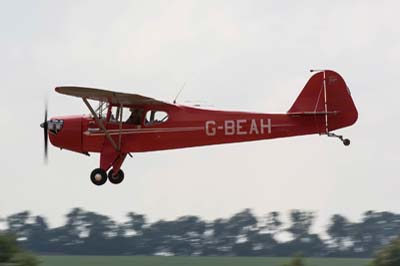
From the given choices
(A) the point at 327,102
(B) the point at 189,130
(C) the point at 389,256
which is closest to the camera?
(A) the point at 327,102

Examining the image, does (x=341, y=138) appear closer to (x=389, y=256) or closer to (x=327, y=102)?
(x=327, y=102)

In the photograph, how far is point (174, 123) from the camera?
97.1 feet

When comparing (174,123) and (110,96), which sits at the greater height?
(110,96)

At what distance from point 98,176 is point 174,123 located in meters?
2.26

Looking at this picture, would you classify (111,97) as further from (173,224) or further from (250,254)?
(173,224)

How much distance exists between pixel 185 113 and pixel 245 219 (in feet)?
271

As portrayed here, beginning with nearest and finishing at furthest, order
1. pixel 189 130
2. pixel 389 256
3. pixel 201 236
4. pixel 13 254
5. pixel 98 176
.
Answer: pixel 189 130
pixel 98 176
pixel 389 256
pixel 13 254
pixel 201 236

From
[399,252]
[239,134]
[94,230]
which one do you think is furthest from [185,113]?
[94,230]

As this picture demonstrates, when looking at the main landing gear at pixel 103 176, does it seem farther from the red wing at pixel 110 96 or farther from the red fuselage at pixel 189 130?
the red wing at pixel 110 96

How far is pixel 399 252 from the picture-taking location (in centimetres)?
6278

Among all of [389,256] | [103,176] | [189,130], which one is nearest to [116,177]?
[103,176]

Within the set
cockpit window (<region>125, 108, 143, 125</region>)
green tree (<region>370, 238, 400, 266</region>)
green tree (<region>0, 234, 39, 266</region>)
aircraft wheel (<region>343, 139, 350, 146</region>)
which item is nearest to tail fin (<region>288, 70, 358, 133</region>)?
aircraft wheel (<region>343, 139, 350, 146</region>)

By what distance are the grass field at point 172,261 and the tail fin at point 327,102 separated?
48301 mm

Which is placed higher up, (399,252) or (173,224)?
(173,224)
